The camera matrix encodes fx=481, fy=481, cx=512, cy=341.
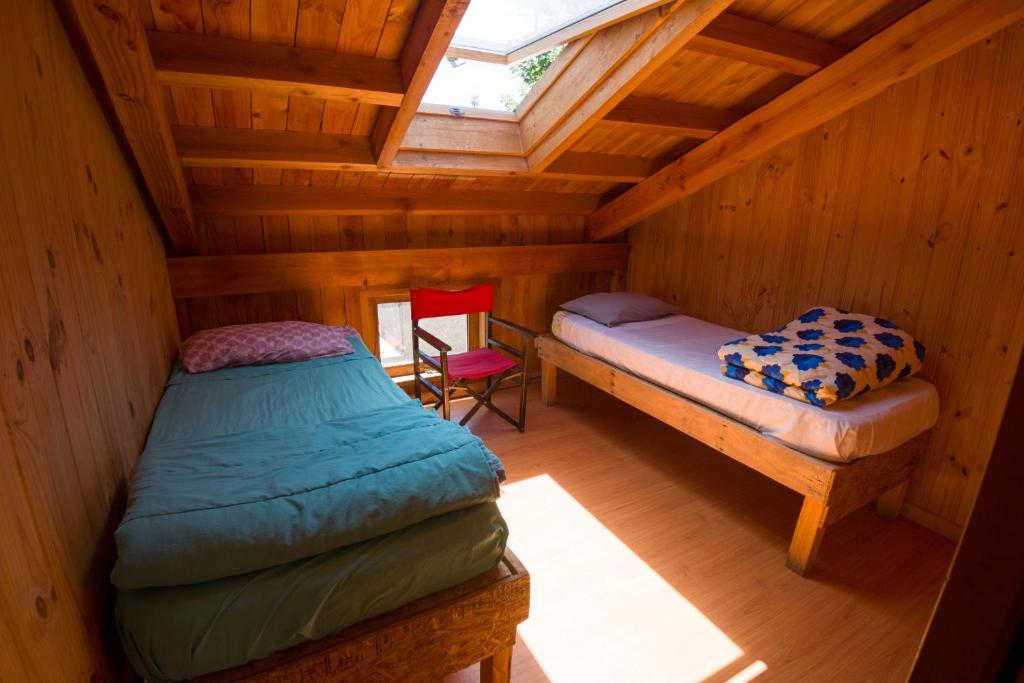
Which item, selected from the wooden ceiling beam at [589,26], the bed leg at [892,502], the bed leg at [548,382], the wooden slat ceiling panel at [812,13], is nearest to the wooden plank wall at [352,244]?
the bed leg at [548,382]

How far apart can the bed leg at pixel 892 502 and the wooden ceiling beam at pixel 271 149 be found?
285 centimetres

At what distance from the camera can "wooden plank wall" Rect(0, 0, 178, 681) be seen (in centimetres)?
77

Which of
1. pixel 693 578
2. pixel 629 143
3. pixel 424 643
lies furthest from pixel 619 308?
pixel 424 643

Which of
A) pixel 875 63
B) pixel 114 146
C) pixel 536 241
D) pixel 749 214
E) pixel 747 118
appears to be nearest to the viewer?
pixel 114 146

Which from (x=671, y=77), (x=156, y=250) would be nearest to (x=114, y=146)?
(x=156, y=250)

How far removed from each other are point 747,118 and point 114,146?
107 inches

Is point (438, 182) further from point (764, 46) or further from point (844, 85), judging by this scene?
point (844, 85)

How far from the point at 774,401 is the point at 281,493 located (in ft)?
5.86

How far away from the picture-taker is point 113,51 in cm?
129

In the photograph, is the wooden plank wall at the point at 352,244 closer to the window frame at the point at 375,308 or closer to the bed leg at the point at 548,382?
the window frame at the point at 375,308

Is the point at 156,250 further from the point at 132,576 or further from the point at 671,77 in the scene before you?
the point at 671,77

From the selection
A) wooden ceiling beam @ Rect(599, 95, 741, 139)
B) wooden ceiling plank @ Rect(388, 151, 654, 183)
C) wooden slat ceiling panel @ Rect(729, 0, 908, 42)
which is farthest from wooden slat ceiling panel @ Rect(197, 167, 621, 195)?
wooden slat ceiling panel @ Rect(729, 0, 908, 42)

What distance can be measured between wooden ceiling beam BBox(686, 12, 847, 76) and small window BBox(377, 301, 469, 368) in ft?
6.83

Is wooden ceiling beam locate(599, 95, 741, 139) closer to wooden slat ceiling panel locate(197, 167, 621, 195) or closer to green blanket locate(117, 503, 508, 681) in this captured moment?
wooden slat ceiling panel locate(197, 167, 621, 195)
